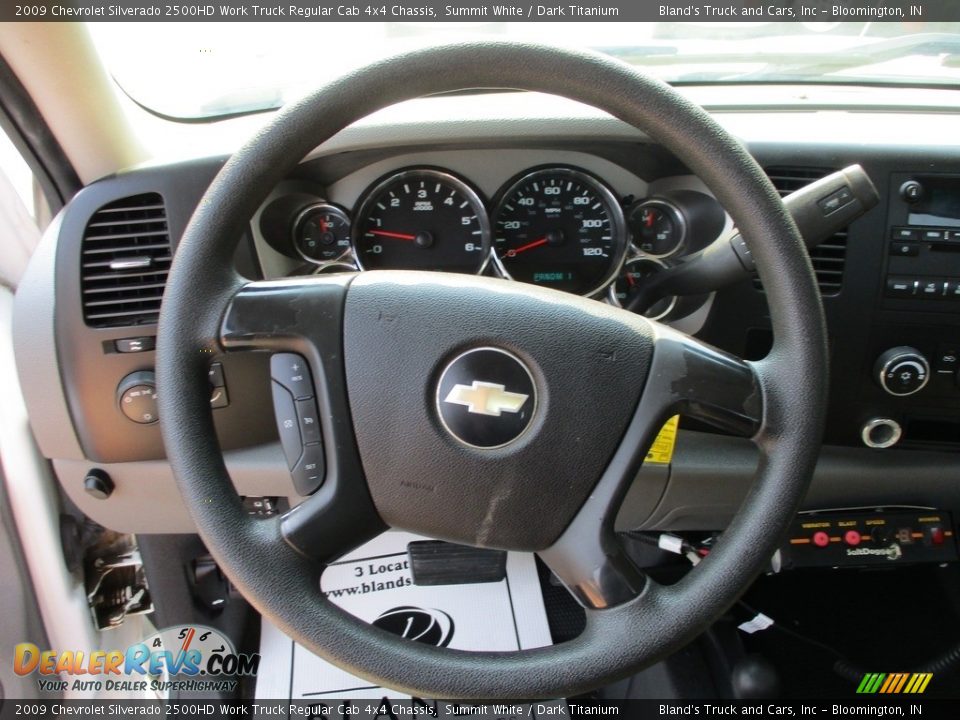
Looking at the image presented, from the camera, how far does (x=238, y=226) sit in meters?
0.81

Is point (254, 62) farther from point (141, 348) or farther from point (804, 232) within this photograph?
point (804, 232)

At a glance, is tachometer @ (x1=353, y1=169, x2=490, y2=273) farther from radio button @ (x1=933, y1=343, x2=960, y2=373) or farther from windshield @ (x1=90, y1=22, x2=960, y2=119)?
radio button @ (x1=933, y1=343, x2=960, y2=373)

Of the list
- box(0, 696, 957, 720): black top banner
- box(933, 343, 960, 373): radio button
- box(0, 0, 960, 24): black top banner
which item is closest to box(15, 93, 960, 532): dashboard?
box(933, 343, 960, 373): radio button

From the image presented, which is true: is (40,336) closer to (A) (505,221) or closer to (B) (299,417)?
→ (B) (299,417)

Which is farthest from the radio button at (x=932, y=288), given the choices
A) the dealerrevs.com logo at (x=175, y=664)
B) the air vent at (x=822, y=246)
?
the dealerrevs.com logo at (x=175, y=664)

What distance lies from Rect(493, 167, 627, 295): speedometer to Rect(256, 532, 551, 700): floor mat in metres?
0.75

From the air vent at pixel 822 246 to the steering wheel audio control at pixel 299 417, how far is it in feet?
2.71

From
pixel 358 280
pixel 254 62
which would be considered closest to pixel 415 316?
pixel 358 280

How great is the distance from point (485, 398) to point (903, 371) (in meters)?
0.87

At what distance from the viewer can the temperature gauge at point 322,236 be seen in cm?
130

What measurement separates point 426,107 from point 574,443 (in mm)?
743

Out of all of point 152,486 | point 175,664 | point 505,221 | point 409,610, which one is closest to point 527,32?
point 505,221

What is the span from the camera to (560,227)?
1328 mm

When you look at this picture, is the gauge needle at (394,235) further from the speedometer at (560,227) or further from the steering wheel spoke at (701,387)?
the steering wheel spoke at (701,387)
